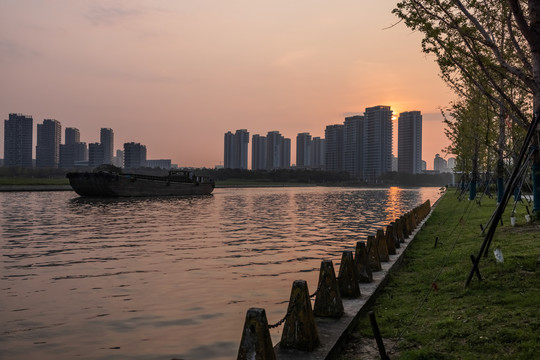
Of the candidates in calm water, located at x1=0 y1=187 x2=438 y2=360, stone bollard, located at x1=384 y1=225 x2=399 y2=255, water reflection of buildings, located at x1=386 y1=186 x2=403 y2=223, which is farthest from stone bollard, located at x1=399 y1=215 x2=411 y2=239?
water reflection of buildings, located at x1=386 y1=186 x2=403 y2=223

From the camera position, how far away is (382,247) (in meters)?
11.6

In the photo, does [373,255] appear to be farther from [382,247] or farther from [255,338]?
[255,338]

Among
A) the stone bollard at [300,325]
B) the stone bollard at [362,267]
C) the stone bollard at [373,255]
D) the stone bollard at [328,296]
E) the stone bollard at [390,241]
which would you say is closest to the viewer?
the stone bollard at [300,325]

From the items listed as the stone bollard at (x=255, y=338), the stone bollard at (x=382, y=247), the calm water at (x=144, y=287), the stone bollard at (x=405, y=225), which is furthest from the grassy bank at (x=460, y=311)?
the stone bollard at (x=405, y=225)

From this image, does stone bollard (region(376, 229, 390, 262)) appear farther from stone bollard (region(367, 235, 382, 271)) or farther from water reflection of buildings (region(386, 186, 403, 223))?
water reflection of buildings (region(386, 186, 403, 223))

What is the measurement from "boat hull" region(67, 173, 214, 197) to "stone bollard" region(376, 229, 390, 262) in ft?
196

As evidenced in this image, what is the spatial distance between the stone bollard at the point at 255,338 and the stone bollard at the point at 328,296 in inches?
94.8

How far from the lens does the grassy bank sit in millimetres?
5648

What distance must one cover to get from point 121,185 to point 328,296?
64.0 metres

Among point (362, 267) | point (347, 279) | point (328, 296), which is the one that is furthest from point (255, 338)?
point (362, 267)

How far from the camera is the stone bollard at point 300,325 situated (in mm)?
5551

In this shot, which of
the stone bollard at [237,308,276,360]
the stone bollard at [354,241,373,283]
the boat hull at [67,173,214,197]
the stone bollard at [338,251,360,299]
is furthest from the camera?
the boat hull at [67,173,214,197]

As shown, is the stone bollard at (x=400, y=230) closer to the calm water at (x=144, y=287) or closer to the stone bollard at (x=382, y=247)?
the calm water at (x=144, y=287)

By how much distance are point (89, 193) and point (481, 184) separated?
57.4m
